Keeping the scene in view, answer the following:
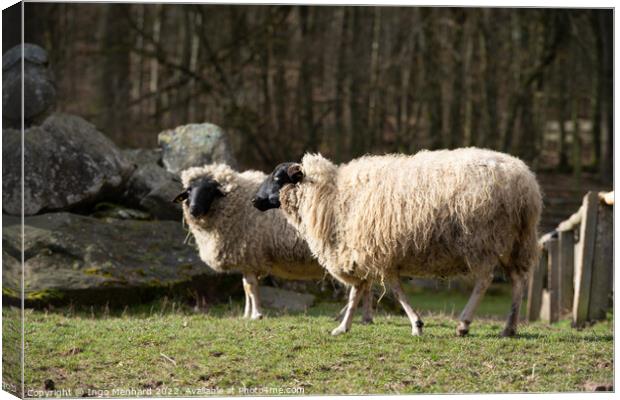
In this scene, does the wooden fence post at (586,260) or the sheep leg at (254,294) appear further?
the sheep leg at (254,294)

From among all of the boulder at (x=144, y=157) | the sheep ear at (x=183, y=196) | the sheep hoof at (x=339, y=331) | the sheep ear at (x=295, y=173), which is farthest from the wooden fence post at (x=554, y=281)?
the boulder at (x=144, y=157)

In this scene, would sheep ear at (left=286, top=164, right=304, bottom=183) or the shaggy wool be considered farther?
sheep ear at (left=286, top=164, right=304, bottom=183)

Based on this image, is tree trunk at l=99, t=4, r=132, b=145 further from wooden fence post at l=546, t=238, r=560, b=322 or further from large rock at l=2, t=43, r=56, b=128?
wooden fence post at l=546, t=238, r=560, b=322

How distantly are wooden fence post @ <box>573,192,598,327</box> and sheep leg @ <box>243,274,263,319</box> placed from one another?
328 centimetres

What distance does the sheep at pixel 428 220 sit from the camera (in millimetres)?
7926

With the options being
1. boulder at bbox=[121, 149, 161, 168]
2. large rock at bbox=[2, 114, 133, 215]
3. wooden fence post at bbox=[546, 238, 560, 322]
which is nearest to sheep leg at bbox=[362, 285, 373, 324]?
wooden fence post at bbox=[546, 238, 560, 322]

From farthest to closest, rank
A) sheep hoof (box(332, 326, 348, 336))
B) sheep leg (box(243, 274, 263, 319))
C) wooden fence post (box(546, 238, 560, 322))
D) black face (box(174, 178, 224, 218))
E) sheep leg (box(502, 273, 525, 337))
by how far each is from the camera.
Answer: wooden fence post (box(546, 238, 560, 322)) → black face (box(174, 178, 224, 218)) → sheep leg (box(243, 274, 263, 319)) → sheep hoof (box(332, 326, 348, 336)) → sheep leg (box(502, 273, 525, 337))

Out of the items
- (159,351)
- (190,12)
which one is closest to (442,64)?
(190,12)

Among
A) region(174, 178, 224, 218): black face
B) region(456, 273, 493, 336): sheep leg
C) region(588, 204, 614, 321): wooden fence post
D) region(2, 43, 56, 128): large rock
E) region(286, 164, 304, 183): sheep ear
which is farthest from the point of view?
region(174, 178, 224, 218): black face

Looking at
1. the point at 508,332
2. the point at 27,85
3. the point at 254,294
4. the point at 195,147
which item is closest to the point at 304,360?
the point at 508,332

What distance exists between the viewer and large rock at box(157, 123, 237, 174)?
13.9 meters

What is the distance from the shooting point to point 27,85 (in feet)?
34.5

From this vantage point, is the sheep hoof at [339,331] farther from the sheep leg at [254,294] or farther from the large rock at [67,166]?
the large rock at [67,166]

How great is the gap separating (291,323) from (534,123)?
12.9 meters
